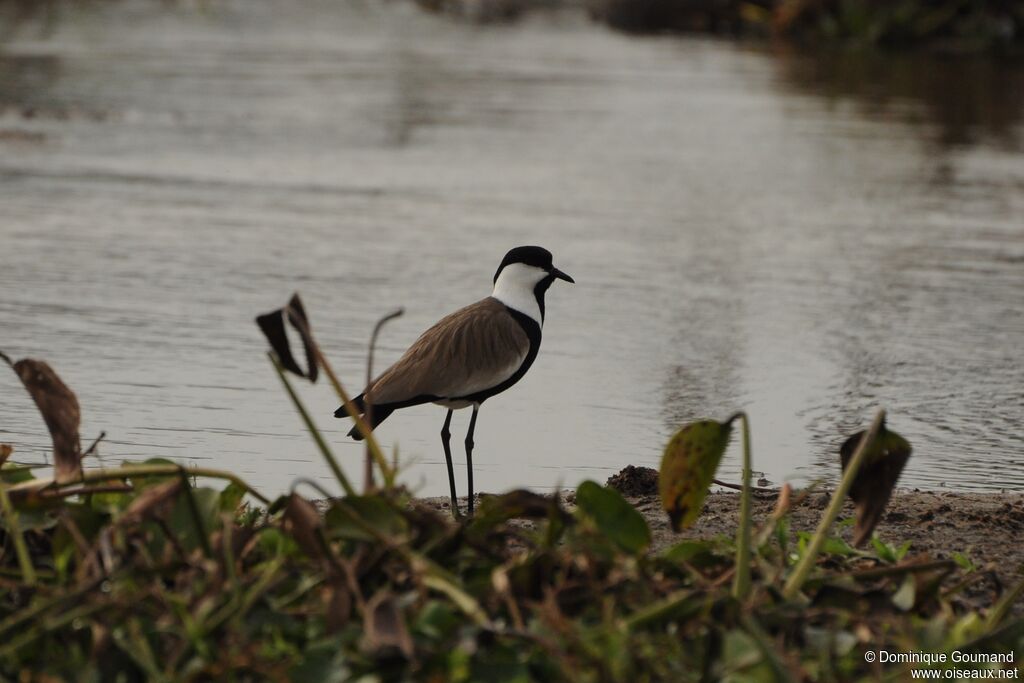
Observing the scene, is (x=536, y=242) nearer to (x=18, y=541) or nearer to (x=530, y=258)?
(x=530, y=258)

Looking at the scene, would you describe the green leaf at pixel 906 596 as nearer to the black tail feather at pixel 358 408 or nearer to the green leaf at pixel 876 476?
the green leaf at pixel 876 476

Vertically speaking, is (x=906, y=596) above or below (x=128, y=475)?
below

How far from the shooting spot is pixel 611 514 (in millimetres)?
4090

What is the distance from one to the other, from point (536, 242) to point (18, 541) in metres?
7.66

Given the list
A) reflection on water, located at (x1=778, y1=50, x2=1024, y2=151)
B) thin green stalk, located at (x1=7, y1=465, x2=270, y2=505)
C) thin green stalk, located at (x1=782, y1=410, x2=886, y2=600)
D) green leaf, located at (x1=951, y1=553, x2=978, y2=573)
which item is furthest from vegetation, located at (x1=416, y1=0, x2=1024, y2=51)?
thin green stalk, located at (x1=7, y1=465, x2=270, y2=505)

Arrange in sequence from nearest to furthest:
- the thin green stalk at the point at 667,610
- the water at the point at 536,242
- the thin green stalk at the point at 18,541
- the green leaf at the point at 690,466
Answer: the thin green stalk at the point at 667,610 < the thin green stalk at the point at 18,541 < the green leaf at the point at 690,466 < the water at the point at 536,242

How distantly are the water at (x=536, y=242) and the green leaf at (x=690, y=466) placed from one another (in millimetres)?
629

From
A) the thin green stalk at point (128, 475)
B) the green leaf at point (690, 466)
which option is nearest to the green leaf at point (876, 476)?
the green leaf at point (690, 466)

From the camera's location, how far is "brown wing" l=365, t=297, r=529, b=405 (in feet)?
18.1

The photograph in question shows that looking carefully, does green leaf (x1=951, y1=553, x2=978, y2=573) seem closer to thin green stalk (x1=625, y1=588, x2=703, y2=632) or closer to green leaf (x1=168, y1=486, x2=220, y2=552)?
thin green stalk (x1=625, y1=588, x2=703, y2=632)

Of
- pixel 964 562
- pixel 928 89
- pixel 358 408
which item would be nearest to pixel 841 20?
pixel 928 89

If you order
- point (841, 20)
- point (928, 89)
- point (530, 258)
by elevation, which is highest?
point (841, 20)

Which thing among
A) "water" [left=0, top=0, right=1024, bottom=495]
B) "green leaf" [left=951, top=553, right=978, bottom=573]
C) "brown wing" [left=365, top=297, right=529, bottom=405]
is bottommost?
"water" [left=0, top=0, right=1024, bottom=495]

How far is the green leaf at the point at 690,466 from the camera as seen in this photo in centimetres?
418
